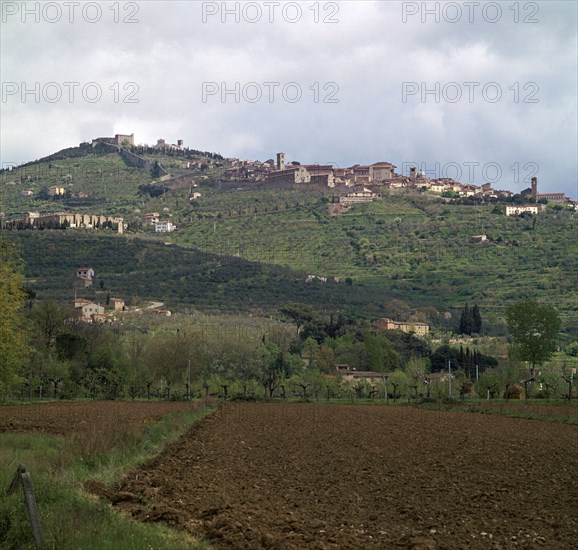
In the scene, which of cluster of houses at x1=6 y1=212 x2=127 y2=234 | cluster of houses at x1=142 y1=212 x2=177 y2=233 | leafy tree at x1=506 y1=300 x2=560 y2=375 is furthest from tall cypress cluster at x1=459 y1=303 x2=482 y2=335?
cluster of houses at x1=142 y1=212 x2=177 y2=233

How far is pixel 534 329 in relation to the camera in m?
66.1

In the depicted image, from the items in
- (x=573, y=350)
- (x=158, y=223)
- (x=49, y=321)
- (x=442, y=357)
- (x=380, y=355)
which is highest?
(x=158, y=223)

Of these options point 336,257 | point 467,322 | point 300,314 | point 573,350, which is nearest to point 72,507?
point 573,350

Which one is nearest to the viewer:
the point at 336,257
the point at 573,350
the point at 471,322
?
the point at 573,350

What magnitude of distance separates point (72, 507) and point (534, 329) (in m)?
57.6

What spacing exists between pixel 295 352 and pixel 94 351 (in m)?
24.7

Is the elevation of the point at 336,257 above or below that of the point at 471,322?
above

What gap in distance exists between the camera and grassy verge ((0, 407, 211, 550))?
34.4 ft

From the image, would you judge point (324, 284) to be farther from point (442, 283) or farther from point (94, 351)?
point (94, 351)

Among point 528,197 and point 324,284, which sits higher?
point 528,197

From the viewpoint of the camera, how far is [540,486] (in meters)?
15.8

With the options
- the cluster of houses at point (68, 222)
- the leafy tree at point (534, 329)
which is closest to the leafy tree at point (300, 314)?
the leafy tree at point (534, 329)

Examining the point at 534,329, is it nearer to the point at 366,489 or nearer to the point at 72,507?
the point at 366,489

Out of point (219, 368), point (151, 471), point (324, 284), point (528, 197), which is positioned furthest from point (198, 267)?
point (151, 471)
